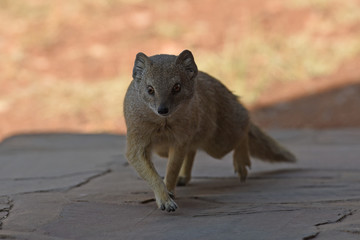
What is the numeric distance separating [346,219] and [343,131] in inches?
171

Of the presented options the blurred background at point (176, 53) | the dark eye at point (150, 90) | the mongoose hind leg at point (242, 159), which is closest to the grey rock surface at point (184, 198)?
the mongoose hind leg at point (242, 159)

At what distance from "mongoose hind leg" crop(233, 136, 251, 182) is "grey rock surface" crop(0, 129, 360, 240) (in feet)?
0.34

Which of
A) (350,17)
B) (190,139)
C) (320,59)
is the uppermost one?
(350,17)

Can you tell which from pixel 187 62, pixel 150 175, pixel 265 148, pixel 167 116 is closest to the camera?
pixel 167 116

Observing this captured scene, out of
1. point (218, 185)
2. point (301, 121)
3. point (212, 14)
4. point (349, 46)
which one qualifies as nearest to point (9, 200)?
point (218, 185)

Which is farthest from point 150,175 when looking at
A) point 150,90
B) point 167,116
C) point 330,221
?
point 330,221

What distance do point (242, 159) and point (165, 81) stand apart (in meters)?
1.46

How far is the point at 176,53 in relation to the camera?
1147 centimetres

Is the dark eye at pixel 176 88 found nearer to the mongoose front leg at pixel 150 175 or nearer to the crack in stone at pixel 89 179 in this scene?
the mongoose front leg at pixel 150 175

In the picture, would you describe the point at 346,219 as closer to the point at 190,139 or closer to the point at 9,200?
the point at 190,139

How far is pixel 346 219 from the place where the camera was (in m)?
3.30

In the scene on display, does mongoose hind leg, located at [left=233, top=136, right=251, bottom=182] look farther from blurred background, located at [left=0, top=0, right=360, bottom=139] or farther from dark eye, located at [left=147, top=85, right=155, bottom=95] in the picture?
blurred background, located at [left=0, top=0, right=360, bottom=139]

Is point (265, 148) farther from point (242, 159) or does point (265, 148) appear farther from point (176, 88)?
point (176, 88)

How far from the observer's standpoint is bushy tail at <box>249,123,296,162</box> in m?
5.38
